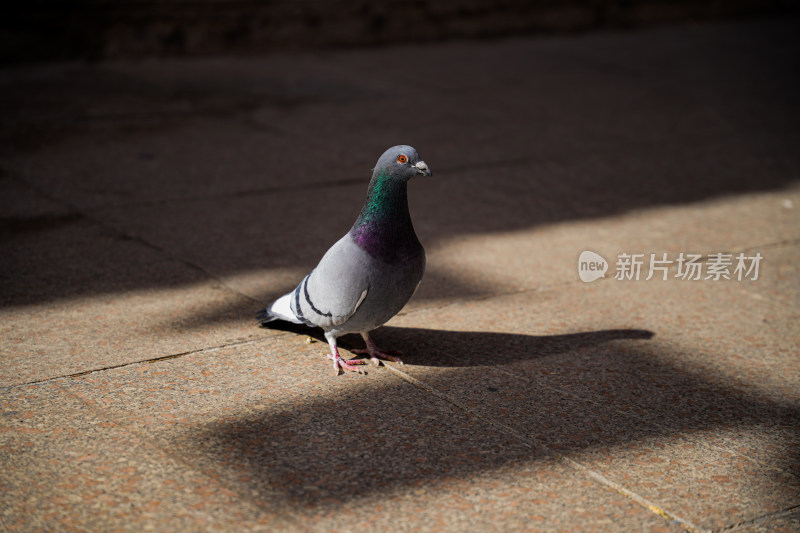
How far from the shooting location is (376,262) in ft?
10.9

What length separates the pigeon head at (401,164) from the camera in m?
3.27

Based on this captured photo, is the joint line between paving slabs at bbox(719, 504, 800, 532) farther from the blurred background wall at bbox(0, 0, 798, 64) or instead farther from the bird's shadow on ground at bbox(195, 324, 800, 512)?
the blurred background wall at bbox(0, 0, 798, 64)

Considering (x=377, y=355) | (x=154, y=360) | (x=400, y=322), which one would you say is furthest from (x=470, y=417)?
(x=154, y=360)

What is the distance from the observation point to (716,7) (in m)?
13.8

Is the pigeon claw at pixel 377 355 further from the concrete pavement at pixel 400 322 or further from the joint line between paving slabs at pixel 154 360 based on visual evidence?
the joint line between paving slabs at pixel 154 360

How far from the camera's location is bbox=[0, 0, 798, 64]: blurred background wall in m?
8.84

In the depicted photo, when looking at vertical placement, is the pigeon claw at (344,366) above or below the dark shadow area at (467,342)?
below

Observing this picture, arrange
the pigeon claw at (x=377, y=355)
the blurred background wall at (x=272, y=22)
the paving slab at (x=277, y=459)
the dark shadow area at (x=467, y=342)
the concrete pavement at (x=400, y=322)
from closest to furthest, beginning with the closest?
the paving slab at (x=277, y=459) → the concrete pavement at (x=400, y=322) → the pigeon claw at (x=377, y=355) → the dark shadow area at (x=467, y=342) → the blurred background wall at (x=272, y=22)

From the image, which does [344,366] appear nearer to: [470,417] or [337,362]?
[337,362]

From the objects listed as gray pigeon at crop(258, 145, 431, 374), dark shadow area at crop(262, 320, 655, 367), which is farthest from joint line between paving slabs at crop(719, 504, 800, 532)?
gray pigeon at crop(258, 145, 431, 374)

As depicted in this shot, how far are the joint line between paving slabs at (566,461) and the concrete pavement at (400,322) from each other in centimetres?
2

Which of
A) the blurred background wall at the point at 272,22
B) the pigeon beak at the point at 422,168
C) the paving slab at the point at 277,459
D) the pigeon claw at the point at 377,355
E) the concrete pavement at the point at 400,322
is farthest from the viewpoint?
the blurred background wall at the point at 272,22

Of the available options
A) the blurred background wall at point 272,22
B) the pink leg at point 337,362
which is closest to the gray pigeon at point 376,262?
the pink leg at point 337,362

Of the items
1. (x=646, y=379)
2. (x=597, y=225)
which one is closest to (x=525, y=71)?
(x=597, y=225)
